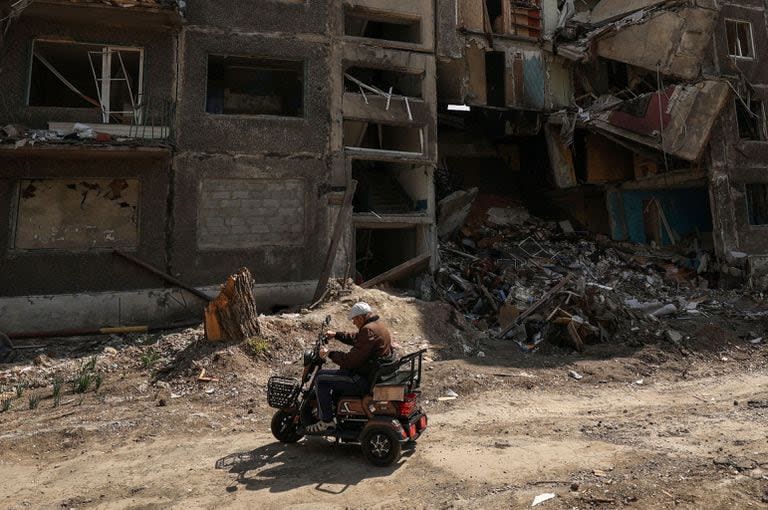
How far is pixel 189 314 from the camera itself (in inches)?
438

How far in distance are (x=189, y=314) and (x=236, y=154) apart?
3.90 meters

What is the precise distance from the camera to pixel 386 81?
15992mm

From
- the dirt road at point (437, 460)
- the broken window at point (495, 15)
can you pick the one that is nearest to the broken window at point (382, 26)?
the broken window at point (495, 15)

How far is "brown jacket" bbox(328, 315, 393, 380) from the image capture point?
4.77m

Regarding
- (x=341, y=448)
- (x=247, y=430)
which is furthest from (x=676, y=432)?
(x=247, y=430)

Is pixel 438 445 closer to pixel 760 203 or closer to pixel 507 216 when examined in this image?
pixel 507 216

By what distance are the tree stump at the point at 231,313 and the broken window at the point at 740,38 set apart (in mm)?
18243

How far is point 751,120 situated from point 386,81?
12580mm

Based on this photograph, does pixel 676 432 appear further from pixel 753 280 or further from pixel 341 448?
pixel 753 280

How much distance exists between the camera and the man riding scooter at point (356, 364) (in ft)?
15.7

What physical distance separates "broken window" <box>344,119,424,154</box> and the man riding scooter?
370 inches

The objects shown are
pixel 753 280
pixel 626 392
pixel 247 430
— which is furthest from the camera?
pixel 753 280

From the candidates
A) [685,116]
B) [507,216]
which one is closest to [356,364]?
[685,116]

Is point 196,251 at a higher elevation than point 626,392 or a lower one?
higher
